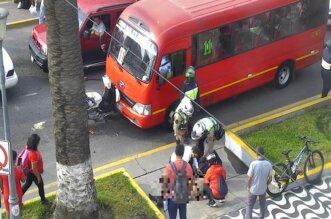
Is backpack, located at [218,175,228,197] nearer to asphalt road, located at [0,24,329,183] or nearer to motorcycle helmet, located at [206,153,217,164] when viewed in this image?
motorcycle helmet, located at [206,153,217,164]

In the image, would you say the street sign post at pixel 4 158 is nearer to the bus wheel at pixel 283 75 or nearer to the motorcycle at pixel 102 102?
the motorcycle at pixel 102 102

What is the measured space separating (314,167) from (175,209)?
3163mm

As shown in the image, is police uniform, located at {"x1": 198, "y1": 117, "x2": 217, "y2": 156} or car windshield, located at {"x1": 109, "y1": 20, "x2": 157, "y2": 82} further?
car windshield, located at {"x1": 109, "y1": 20, "x2": 157, "y2": 82}

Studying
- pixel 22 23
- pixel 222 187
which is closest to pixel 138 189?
pixel 222 187

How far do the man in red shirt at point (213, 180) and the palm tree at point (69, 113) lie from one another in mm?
2100

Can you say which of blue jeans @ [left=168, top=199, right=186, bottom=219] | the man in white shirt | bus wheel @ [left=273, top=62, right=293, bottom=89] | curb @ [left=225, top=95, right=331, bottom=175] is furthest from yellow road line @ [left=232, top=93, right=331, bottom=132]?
the man in white shirt

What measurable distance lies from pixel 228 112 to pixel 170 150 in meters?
2.19

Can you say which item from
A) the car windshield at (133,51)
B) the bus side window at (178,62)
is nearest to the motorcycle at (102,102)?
the car windshield at (133,51)

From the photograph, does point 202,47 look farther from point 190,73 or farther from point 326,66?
point 326,66

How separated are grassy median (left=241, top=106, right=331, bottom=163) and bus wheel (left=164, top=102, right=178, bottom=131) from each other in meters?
1.65

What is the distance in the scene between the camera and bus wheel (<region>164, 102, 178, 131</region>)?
521 inches

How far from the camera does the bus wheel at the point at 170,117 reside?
1323 centimetres

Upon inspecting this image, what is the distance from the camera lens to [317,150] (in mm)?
11602

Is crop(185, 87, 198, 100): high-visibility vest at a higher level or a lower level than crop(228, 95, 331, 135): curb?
higher
